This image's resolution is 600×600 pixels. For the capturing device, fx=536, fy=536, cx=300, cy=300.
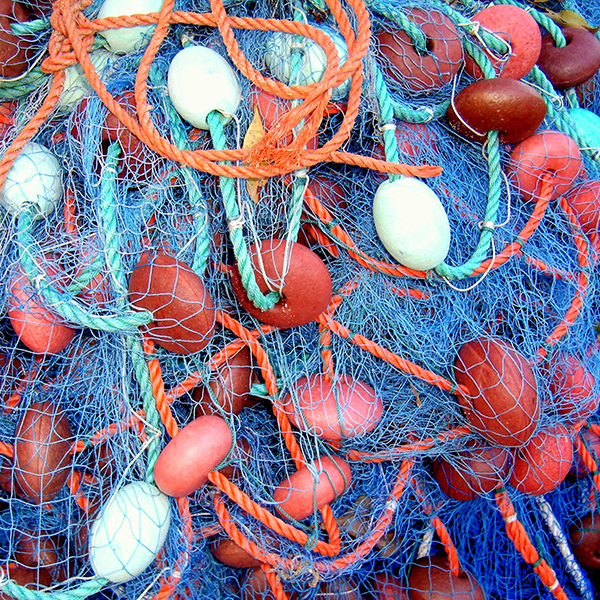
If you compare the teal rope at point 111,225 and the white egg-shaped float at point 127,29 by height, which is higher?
the white egg-shaped float at point 127,29

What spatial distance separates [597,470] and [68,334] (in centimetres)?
155

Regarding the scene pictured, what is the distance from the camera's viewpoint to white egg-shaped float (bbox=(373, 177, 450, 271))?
1240 millimetres

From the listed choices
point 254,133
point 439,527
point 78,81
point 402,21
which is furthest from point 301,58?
point 439,527

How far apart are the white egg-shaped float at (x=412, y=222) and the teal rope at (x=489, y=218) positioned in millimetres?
54

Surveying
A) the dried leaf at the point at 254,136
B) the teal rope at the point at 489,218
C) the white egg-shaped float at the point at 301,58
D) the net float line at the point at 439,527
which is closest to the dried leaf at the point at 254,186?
the dried leaf at the point at 254,136

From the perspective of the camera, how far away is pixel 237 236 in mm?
1183

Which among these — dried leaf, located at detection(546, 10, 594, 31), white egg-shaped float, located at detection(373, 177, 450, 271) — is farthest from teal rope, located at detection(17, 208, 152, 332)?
dried leaf, located at detection(546, 10, 594, 31)

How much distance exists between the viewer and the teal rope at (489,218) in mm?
1316

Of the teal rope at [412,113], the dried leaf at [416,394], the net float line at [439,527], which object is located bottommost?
the net float line at [439,527]

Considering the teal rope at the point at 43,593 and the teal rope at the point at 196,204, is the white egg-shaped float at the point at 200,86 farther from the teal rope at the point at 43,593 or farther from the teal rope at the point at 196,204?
the teal rope at the point at 43,593

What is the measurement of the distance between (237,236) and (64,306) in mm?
393

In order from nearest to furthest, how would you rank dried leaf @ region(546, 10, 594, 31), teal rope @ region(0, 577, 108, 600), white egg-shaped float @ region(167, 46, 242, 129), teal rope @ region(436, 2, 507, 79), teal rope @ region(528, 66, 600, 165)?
teal rope @ region(0, 577, 108, 600) < white egg-shaped float @ region(167, 46, 242, 129) < teal rope @ region(436, 2, 507, 79) < teal rope @ region(528, 66, 600, 165) < dried leaf @ region(546, 10, 594, 31)

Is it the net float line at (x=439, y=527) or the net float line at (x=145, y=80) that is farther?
the net float line at (x=439, y=527)

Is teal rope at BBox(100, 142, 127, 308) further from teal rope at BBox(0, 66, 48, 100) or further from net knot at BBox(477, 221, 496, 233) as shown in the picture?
net knot at BBox(477, 221, 496, 233)
